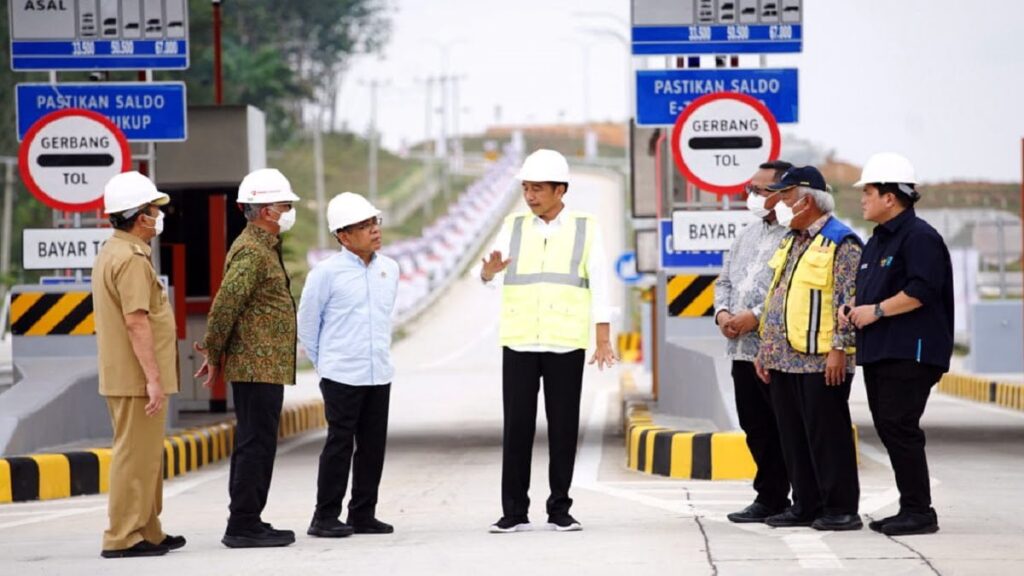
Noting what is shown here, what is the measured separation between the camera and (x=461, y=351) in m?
61.7

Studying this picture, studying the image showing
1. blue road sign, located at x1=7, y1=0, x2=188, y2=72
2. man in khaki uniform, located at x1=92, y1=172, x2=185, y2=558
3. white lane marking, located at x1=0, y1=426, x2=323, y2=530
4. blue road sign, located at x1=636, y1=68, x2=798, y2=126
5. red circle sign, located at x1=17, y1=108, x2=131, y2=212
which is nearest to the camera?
man in khaki uniform, located at x1=92, y1=172, x2=185, y2=558

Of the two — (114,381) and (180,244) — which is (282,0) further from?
(114,381)

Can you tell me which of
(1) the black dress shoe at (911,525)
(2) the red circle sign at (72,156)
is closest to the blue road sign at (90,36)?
(2) the red circle sign at (72,156)

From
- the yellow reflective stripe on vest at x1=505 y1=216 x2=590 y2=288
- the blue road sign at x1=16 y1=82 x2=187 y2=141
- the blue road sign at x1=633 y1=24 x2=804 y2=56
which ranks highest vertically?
the blue road sign at x1=633 y1=24 x2=804 y2=56

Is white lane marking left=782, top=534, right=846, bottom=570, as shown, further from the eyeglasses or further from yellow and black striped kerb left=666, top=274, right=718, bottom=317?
yellow and black striped kerb left=666, top=274, right=718, bottom=317

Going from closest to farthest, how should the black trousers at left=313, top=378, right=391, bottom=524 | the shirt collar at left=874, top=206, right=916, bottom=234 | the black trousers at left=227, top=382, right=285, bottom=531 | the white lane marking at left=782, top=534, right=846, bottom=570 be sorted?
the white lane marking at left=782, top=534, right=846, bottom=570 → the shirt collar at left=874, top=206, right=916, bottom=234 → the black trousers at left=227, top=382, right=285, bottom=531 → the black trousers at left=313, top=378, right=391, bottom=524

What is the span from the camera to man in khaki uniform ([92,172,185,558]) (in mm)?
10953

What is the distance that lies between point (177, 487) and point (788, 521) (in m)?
6.08

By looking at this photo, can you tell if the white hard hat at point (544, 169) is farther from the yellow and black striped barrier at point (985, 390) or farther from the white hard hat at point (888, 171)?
the yellow and black striped barrier at point (985, 390)

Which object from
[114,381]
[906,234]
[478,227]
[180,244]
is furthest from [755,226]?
[478,227]

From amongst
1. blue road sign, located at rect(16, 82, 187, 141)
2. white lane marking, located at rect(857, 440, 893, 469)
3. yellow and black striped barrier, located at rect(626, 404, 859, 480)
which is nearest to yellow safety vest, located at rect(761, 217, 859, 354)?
yellow and black striped barrier, located at rect(626, 404, 859, 480)

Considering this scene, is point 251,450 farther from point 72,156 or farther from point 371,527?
point 72,156

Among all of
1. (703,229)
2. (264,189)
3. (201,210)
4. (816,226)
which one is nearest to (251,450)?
(264,189)

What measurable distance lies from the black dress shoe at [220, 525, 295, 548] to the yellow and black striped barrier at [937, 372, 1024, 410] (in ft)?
59.6
